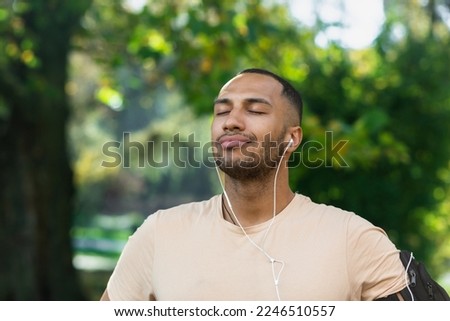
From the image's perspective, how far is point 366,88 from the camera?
34.8 ft

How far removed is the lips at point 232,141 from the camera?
2525 millimetres

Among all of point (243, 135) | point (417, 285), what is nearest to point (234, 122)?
point (243, 135)

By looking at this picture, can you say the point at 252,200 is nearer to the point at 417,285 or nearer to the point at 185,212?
the point at 185,212

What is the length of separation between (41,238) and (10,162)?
111 centimetres

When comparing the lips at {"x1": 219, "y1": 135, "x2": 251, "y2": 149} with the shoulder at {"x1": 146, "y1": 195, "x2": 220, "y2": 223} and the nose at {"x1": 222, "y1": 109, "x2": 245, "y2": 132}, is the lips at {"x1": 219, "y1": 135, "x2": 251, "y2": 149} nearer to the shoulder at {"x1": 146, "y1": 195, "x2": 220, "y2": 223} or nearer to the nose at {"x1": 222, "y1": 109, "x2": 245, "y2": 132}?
the nose at {"x1": 222, "y1": 109, "x2": 245, "y2": 132}

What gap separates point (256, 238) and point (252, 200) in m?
0.15

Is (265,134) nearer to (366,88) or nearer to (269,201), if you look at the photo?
(269,201)

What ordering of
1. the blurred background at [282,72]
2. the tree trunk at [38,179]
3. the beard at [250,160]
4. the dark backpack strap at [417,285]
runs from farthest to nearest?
the tree trunk at [38,179], the blurred background at [282,72], the beard at [250,160], the dark backpack strap at [417,285]

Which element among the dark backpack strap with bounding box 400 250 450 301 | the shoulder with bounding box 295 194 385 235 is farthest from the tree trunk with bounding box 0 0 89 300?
the dark backpack strap with bounding box 400 250 450 301

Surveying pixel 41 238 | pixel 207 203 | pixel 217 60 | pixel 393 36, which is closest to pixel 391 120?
pixel 393 36

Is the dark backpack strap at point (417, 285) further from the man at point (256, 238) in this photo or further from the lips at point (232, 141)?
the lips at point (232, 141)

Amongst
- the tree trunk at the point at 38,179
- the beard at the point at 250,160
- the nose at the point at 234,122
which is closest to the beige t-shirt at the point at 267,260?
the beard at the point at 250,160

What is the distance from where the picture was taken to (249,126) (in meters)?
2.57

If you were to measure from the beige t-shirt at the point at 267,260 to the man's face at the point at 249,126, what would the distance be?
0.17 metres
